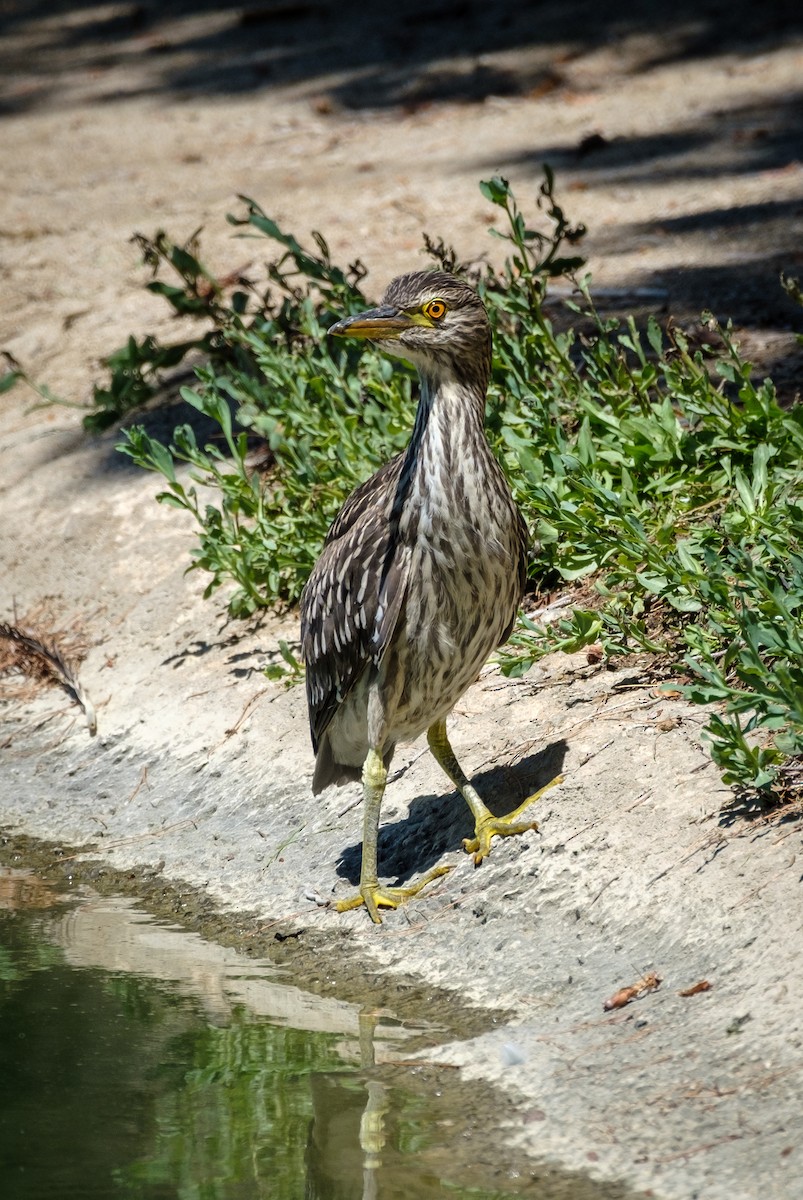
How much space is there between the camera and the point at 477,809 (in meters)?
5.41

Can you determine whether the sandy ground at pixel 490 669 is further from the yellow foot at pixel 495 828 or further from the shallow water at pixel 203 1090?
the shallow water at pixel 203 1090

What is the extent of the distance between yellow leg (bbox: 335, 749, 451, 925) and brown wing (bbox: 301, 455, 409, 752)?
0.31 m

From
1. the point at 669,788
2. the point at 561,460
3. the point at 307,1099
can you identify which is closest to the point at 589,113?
the point at 561,460

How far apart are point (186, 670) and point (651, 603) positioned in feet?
7.70

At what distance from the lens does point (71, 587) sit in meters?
8.21

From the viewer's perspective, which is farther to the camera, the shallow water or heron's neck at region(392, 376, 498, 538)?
heron's neck at region(392, 376, 498, 538)

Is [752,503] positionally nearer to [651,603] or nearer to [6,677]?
[651,603]

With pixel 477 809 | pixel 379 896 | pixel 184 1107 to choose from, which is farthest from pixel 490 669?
pixel 184 1107

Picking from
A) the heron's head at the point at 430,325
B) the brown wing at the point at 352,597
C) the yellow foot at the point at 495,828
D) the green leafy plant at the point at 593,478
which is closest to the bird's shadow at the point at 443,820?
the yellow foot at the point at 495,828

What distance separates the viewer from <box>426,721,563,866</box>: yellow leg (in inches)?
209

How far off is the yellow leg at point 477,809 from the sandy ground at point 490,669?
68mm

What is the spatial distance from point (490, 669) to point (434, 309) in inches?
76.2

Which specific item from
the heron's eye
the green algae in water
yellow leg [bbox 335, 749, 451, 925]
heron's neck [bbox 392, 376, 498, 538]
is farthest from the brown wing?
the green algae in water

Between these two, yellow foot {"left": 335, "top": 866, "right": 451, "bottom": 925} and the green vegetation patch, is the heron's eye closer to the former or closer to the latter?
the green vegetation patch
